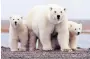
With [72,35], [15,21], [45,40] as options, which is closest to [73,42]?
[72,35]

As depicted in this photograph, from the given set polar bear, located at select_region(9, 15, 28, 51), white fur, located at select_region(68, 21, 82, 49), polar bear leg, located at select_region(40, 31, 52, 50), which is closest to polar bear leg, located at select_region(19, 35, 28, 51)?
polar bear, located at select_region(9, 15, 28, 51)

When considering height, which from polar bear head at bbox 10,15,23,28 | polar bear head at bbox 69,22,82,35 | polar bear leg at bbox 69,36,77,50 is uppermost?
polar bear head at bbox 10,15,23,28

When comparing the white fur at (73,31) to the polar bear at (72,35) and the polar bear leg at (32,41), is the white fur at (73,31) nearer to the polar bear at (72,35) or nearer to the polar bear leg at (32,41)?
the polar bear at (72,35)

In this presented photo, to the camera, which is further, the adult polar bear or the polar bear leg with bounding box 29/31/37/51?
the polar bear leg with bounding box 29/31/37/51

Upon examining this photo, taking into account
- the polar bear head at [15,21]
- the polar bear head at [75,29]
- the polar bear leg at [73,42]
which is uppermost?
the polar bear head at [15,21]

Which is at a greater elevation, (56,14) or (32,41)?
(56,14)

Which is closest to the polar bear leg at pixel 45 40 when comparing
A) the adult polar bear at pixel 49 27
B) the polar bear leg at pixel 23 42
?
the adult polar bear at pixel 49 27

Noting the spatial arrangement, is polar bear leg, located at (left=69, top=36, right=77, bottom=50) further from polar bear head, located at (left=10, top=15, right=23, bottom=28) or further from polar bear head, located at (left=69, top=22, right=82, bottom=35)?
polar bear head, located at (left=10, top=15, right=23, bottom=28)

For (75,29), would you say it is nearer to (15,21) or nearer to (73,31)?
(73,31)

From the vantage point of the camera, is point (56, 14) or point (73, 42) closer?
point (56, 14)

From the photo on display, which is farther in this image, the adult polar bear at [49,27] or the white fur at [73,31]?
the white fur at [73,31]

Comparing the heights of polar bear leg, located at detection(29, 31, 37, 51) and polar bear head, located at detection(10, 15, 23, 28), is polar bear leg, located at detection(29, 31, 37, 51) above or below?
below

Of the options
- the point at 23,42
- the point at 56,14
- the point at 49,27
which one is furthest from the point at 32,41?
the point at 56,14

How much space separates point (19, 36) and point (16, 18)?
0.34 ft
